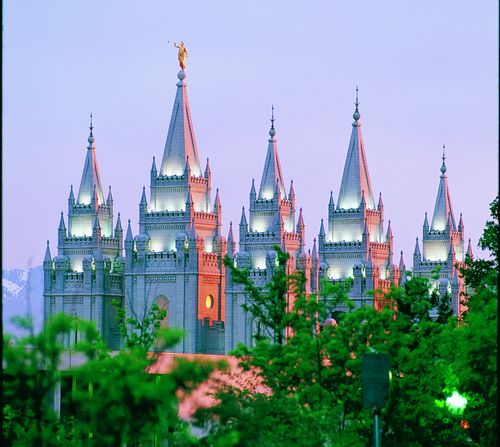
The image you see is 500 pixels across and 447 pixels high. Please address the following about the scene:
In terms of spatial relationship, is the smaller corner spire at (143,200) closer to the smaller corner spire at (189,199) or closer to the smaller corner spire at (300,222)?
the smaller corner spire at (189,199)

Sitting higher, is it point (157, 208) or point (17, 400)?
point (157, 208)

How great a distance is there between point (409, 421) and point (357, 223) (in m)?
81.0

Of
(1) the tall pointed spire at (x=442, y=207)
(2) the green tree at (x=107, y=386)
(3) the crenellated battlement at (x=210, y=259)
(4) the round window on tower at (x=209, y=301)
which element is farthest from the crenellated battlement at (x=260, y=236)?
(2) the green tree at (x=107, y=386)

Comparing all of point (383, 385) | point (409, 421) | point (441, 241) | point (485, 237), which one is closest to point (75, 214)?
point (441, 241)

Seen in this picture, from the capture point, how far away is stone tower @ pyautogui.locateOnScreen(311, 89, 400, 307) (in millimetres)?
107250

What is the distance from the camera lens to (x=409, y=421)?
27141mm

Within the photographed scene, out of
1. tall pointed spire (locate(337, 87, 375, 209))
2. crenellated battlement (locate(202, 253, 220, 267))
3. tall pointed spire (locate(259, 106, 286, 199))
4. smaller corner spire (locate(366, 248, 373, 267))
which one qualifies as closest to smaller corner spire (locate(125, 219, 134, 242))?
crenellated battlement (locate(202, 253, 220, 267))

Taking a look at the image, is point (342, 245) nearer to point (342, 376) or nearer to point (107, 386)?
point (342, 376)

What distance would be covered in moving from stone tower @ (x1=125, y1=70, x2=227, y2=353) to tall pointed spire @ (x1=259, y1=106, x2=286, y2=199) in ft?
11.8

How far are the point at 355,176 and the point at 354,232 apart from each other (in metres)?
4.26

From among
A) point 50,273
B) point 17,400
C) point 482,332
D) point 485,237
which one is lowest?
point 17,400

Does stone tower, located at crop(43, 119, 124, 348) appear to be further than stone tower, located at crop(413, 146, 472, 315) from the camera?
No

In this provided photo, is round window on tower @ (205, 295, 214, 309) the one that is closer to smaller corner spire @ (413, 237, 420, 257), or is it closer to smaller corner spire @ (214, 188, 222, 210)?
smaller corner spire @ (214, 188, 222, 210)

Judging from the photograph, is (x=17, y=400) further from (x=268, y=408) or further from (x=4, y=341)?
(x=268, y=408)
